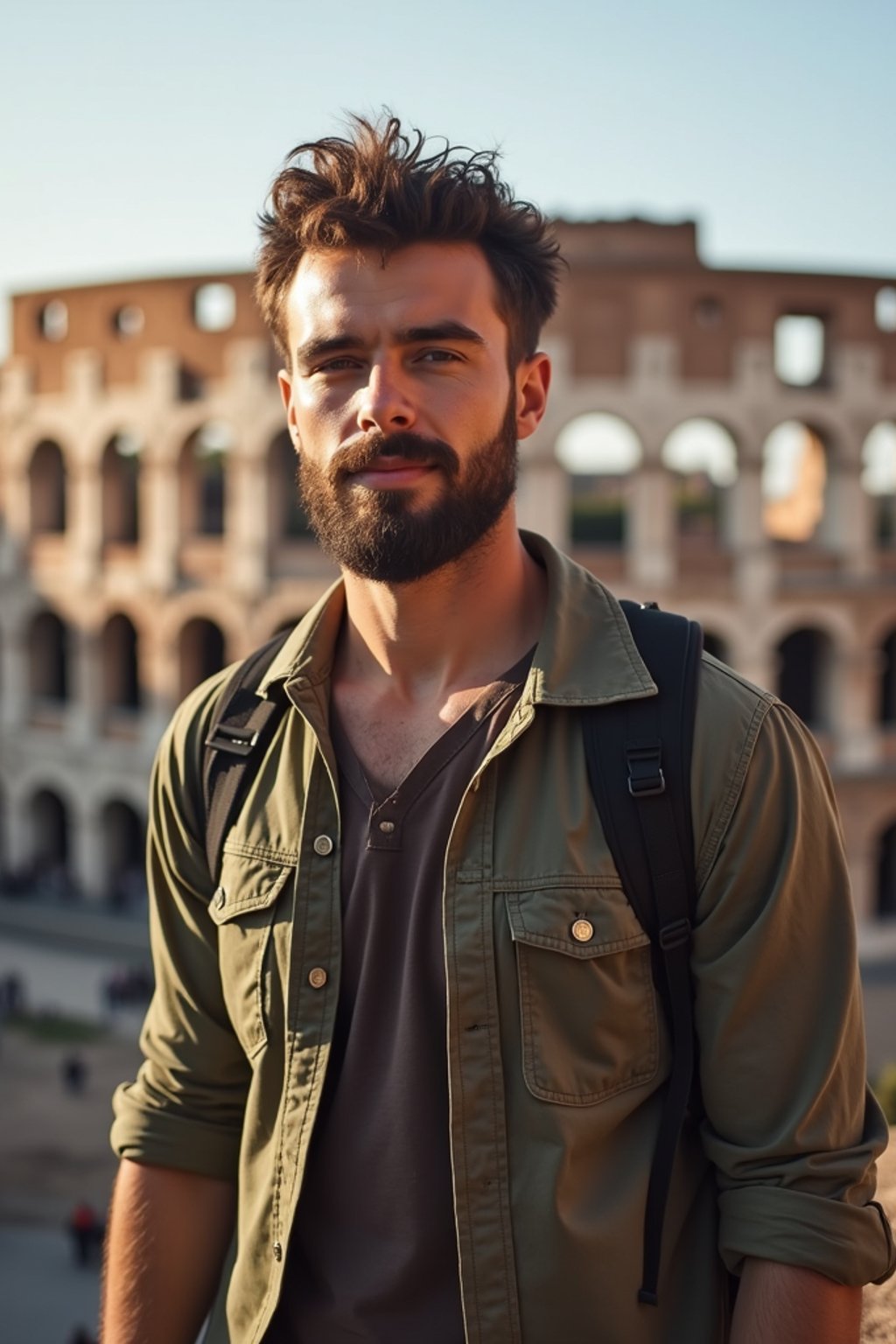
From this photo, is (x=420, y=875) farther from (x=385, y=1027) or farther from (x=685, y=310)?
(x=685, y=310)

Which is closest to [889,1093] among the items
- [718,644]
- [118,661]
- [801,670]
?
[718,644]

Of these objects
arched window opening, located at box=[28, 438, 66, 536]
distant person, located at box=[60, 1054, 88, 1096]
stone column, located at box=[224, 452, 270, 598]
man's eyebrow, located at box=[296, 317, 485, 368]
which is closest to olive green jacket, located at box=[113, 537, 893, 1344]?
man's eyebrow, located at box=[296, 317, 485, 368]

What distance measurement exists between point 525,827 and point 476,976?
0.96ft

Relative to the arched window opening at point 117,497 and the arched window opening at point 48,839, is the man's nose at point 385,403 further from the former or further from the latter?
the arched window opening at point 48,839

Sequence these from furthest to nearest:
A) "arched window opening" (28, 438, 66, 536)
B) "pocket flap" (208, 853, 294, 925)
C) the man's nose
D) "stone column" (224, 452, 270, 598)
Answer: "arched window opening" (28, 438, 66, 536) → "stone column" (224, 452, 270, 598) → "pocket flap" (208, 853, 294, 925) → the man's nose

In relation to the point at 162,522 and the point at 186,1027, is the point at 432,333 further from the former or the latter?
the point at 162,522

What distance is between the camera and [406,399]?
2613 millimetres

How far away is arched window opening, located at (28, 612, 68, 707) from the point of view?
27688 mm

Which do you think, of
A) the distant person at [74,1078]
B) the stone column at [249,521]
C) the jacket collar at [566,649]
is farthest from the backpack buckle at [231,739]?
the stone column at [249,521]

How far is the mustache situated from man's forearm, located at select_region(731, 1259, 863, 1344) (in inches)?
62.8

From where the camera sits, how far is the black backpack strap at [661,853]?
2.36 meters

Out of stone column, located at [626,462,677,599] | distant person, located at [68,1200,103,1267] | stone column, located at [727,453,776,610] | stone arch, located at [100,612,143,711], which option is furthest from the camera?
stone arch, located at [100,612,143,711]

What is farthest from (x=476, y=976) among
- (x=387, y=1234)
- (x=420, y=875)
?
(x=387, y=1234)

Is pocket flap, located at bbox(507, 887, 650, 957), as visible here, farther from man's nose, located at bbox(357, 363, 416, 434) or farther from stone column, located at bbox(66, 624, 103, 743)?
stone column, located at bbox(66, 624, 103, 743)
